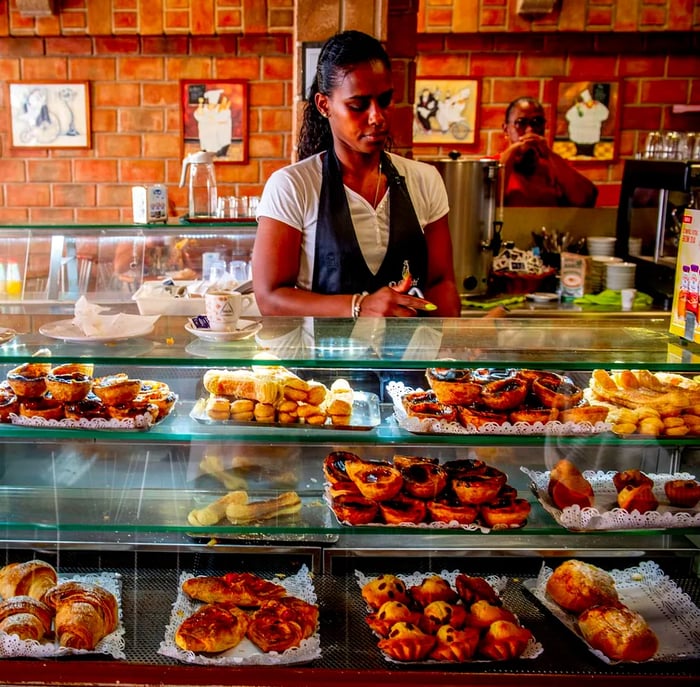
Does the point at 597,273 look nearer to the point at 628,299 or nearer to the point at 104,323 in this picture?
the point at 628,299

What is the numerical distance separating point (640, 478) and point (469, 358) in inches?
20.4

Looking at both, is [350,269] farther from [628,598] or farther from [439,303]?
[628,598]

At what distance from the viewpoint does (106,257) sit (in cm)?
365

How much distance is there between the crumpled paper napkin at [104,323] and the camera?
202 centimetres

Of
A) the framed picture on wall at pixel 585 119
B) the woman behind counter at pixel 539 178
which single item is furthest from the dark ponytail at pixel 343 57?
the framed picture on wall at pixel 585 119

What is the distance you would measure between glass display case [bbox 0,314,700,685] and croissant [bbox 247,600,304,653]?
53 mm

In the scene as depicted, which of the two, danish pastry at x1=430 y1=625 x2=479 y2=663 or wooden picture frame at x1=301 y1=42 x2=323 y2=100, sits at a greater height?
wooden picture frame at x1=301 y1=42 x2=323 y2=100

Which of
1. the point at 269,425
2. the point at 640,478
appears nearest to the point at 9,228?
the point at 269,425

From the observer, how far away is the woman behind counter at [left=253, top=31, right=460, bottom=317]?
278cm

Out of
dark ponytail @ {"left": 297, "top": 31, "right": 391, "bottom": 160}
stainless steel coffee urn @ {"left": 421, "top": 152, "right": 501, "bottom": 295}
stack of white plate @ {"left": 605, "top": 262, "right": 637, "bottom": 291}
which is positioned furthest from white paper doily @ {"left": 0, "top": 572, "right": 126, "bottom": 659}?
stack of white plate @ {"left": 605, "top": 262, "right": 637, "bottom": 291}

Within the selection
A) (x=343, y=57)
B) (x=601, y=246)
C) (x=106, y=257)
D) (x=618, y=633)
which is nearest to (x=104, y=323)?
(x=343, y=57)

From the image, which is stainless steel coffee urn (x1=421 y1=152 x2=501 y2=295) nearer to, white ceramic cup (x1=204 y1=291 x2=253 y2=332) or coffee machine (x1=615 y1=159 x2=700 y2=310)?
coffee machine (x1=615 y1=159 x2=700 y2=310)

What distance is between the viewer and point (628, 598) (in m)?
2.12

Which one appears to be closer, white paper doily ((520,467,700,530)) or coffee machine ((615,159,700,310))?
white paper doily ((520,467,700,530))
